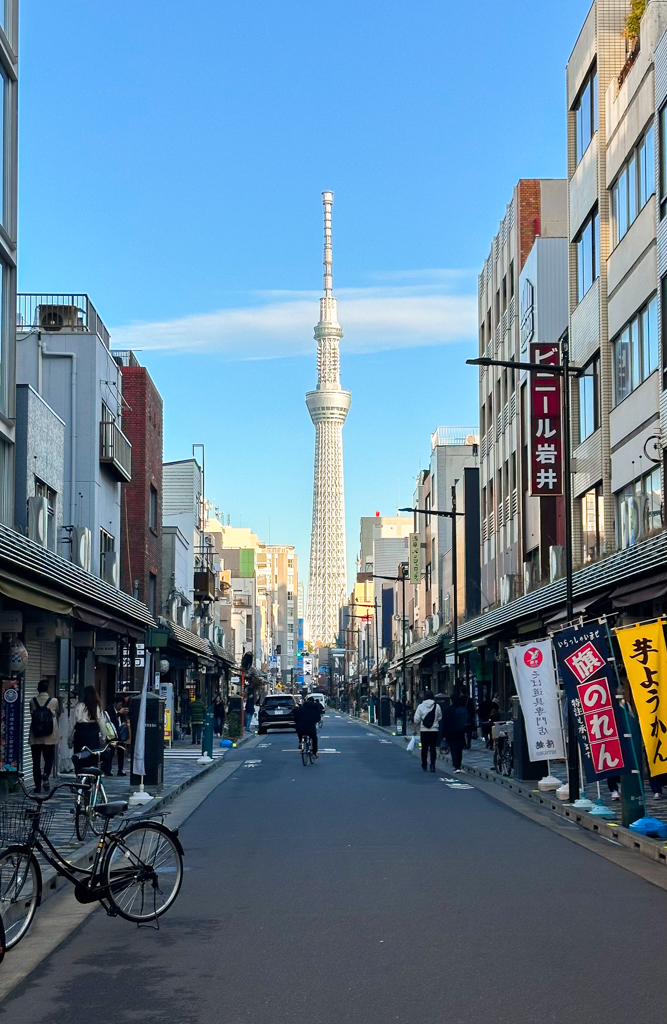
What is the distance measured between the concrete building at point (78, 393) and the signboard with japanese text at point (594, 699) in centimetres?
1976

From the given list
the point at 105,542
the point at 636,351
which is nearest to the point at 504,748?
the point at 636,351

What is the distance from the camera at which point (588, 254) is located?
35.6 metres

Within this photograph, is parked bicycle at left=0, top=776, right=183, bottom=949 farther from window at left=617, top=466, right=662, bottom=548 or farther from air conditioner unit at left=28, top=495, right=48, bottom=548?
air conditioner unit at left=28, top=495, right=48, bottom=548

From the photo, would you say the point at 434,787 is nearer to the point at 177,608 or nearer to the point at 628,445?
the point at 628,445

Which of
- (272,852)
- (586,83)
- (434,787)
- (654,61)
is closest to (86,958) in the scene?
(272,852)

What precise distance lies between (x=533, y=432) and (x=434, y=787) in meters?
13.6

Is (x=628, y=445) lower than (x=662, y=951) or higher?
higher

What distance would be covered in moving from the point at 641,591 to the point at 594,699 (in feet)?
13.7

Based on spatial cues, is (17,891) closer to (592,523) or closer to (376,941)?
(376,941)

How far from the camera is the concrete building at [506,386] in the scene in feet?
158

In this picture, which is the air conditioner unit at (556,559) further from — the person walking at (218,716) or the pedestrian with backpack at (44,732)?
the person walking at (218,716)

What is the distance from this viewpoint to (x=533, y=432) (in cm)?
3619

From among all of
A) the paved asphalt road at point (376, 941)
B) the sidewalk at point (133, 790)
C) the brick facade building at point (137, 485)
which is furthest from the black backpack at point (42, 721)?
the brick facade building at point (137, 485)

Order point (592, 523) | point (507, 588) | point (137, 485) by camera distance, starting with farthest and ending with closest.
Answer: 1. point (507, 588)
2. point (137, 485)
3. point (592, 523)
